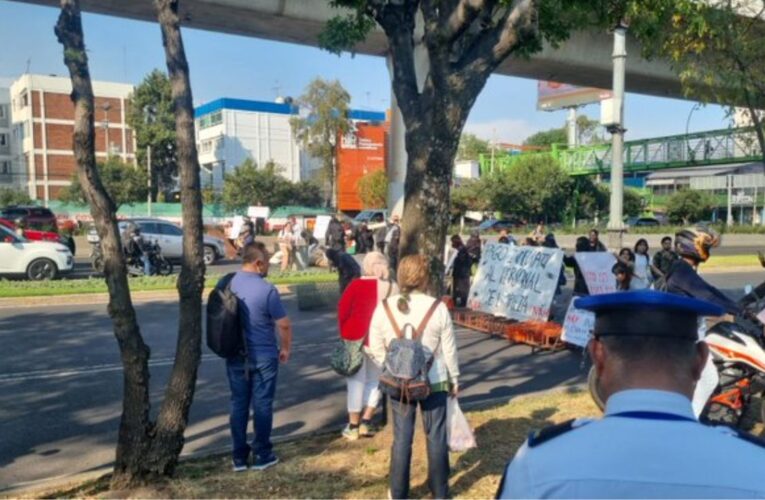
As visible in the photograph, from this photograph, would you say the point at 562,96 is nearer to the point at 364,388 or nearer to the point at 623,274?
the point at 623,274

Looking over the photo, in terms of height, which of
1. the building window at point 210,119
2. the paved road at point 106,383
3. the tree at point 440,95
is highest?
the building window at point 210,119

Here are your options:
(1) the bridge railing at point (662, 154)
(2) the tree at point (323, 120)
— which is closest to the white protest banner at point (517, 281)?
(1) the bridge railing at point (662, 154)

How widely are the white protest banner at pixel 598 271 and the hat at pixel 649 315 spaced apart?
34.3 feet

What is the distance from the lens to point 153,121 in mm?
54000

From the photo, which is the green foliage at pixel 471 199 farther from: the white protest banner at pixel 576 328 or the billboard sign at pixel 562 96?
the white protest banner at pixel 576 328

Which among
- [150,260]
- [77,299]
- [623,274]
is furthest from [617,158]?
[150,260]

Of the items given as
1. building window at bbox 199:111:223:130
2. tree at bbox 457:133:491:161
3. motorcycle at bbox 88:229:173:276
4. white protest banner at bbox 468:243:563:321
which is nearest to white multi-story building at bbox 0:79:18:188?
building window at bbox 199:111:223:130

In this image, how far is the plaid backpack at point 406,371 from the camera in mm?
4105

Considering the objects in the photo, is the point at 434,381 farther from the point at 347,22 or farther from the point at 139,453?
the point at 347,22

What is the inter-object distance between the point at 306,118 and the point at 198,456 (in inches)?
2174

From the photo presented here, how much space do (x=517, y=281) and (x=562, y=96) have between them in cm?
5830

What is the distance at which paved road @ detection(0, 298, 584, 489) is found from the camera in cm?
590

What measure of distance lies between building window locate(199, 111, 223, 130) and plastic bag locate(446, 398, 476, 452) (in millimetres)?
75639

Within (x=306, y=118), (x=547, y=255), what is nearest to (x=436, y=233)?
(x=547, y=255)
